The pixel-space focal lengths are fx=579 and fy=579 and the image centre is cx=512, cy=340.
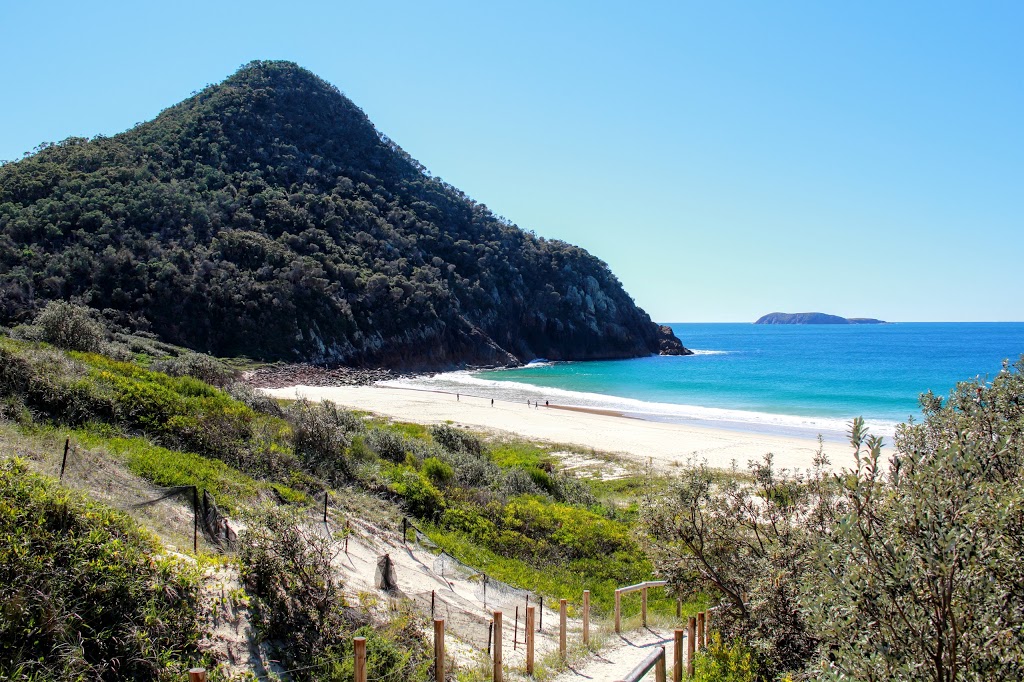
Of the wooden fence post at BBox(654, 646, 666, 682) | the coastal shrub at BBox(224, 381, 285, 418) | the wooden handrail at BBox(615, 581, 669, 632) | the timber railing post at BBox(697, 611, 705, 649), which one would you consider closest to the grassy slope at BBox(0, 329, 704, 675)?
the coastal shrub at BBox(224, 381, 285, 418)

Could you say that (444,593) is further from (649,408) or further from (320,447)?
(649,408)

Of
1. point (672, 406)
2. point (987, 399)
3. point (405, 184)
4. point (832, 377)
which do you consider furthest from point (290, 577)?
point (405, 184)

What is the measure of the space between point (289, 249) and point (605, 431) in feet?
153

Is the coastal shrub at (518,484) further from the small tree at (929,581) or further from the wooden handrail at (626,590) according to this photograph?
the small tree at (929,581)

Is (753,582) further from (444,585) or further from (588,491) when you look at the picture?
(588,491)

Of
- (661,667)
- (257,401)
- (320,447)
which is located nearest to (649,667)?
(661,667)

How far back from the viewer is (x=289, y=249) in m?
64.9

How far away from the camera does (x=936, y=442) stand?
17.2ft

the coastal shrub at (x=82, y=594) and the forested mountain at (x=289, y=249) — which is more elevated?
the forested mountain at (x=289, y=249)

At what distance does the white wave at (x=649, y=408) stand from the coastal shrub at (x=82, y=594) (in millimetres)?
28735

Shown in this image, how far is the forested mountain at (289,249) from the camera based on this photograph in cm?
5119

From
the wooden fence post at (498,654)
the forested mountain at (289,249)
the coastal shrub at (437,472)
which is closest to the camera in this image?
the wooden fence post at (498,654)

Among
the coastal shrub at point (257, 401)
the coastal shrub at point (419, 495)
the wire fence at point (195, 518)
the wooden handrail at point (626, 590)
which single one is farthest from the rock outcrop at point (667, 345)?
the wire fence at point (195, 518)

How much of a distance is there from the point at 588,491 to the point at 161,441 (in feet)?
39.8
